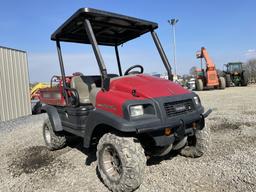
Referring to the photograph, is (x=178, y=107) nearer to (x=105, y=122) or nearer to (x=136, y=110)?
(x=136, y=110)

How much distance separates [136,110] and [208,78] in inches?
693

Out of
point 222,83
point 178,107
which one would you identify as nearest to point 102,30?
point 178,107

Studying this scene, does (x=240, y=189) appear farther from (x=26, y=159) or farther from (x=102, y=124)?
(x=26, y=159)

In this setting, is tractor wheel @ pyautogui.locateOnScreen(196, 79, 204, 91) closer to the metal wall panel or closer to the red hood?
the metal wall panel

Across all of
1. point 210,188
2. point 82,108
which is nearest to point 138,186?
point 210,188

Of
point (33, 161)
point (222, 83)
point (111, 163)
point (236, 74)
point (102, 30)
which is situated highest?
point (102, 30)

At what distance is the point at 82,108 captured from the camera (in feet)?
12.8

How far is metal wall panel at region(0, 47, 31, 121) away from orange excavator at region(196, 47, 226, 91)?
13349 millimetres

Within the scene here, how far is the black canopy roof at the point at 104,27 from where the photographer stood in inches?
140

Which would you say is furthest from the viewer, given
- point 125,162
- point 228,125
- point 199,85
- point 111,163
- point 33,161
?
point 199,85

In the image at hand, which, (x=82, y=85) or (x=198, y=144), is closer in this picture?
(x=198, y=144)

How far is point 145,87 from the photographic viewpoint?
126 inches

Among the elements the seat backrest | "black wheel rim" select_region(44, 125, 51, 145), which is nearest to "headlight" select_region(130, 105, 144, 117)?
the seat backrest

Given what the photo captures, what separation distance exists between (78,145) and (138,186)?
2544 mm
